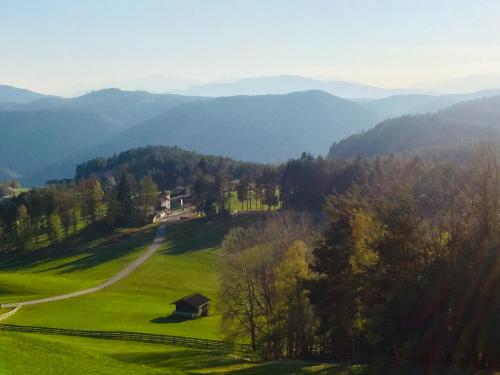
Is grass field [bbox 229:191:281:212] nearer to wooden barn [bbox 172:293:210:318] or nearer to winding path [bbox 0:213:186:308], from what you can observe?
winding path [bbox 0:213:186:308]

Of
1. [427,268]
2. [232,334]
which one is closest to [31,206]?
[232,334]

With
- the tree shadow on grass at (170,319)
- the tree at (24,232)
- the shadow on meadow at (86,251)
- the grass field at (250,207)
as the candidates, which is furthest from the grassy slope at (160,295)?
the tree at (24,232)

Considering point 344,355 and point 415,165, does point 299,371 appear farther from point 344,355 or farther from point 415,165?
point 415,165

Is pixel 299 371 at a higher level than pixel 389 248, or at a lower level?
lower

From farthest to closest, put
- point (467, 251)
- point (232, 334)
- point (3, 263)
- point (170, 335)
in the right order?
point (3, 263)
point (170, 335)
point (232, 334)
point (467, 251)

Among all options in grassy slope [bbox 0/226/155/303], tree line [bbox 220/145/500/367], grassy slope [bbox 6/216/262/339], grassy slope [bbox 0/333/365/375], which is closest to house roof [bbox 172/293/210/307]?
grassy slope [bbox 6/216/262/339]

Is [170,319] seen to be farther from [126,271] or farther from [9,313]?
[126,271]

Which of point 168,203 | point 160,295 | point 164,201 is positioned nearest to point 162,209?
point 164,201
